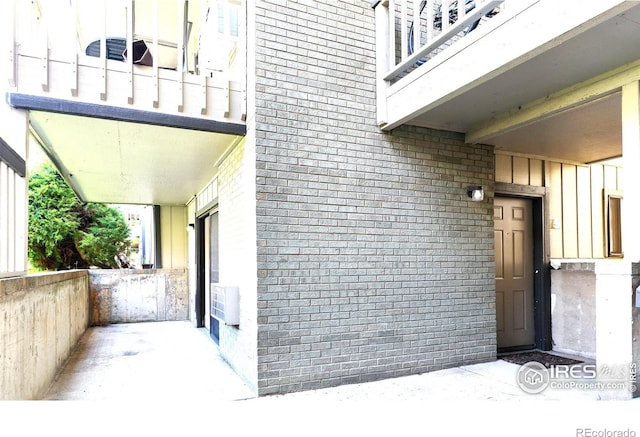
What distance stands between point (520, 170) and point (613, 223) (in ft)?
6.07

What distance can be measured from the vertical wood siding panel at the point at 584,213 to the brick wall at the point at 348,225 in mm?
1939

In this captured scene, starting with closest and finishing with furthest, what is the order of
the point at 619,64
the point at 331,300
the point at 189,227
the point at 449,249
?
the point at 619,64, the point at 331,300, the point at 449,249, the point at 189,227

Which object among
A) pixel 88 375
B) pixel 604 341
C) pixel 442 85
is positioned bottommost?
pixel 88 375

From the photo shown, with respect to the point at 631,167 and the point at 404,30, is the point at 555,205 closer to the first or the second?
the point at 631,167

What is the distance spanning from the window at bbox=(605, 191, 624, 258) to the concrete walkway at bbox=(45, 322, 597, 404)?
2692 mm

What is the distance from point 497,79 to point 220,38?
3.36 m

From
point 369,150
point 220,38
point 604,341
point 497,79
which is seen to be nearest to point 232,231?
point 369,150

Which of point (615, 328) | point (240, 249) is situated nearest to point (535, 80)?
point (615, 328)

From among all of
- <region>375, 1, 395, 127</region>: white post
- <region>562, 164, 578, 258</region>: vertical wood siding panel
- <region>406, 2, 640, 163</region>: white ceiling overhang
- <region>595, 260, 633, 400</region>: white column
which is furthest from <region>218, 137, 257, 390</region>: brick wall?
<region>562, 164, 578, 258</region>: vertical wood siding panel

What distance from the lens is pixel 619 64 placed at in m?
3.08

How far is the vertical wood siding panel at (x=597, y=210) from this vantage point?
5.73 m

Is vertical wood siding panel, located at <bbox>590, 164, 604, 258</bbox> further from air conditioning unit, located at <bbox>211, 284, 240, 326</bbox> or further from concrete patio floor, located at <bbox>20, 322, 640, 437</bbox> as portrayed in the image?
air conditioning unit, located at <bbox>211, 284, 240, 326</bbox>

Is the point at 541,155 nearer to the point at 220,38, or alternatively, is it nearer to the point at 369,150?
the point at 369,150

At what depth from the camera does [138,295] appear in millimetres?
8203
